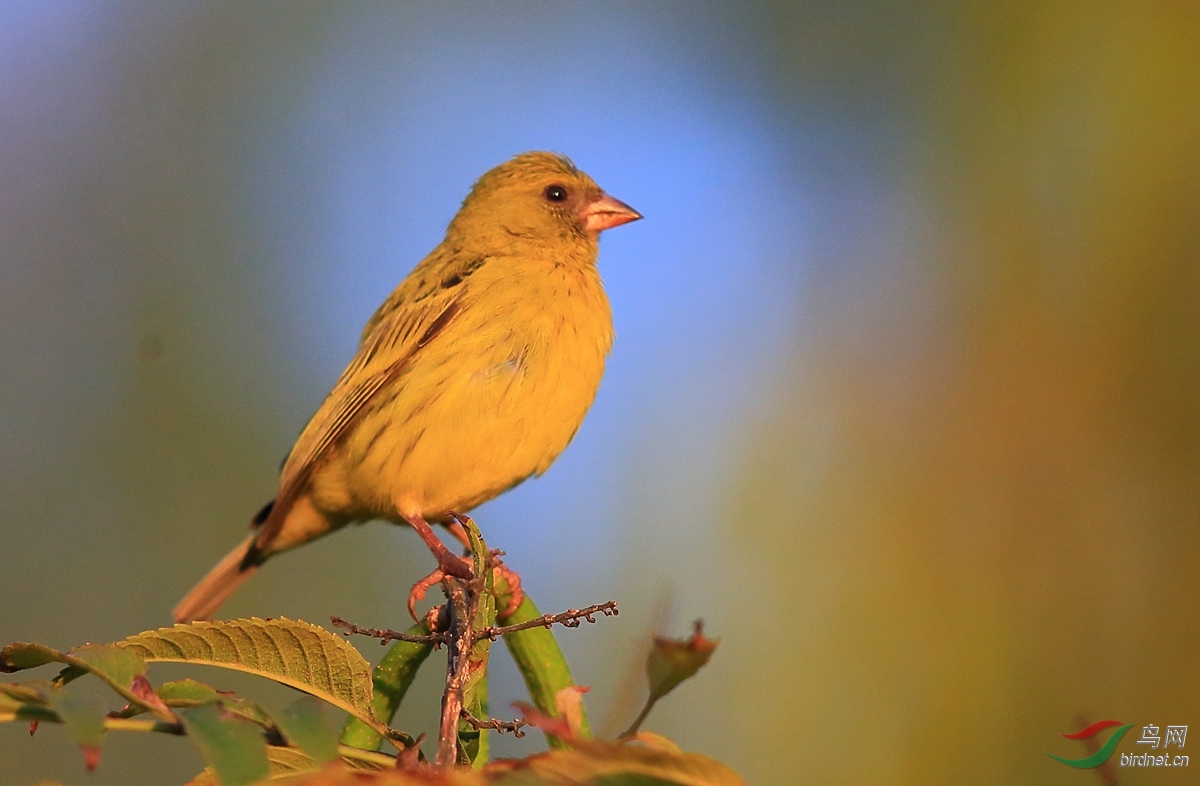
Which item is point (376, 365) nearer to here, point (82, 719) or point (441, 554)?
point (441, 554)

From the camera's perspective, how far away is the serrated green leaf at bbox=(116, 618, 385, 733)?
142 cm

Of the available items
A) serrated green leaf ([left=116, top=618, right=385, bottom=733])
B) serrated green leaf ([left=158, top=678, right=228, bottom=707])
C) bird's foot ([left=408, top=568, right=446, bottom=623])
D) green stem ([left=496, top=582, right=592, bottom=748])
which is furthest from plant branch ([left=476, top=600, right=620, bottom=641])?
bird's foot ([left=408, top=568, right=446, bottom=623])

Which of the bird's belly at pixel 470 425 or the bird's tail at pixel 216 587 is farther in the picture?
the bird's tail at pixel 216 587

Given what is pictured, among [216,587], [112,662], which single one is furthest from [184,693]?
[216,587]

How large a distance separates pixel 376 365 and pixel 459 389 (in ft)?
1.73

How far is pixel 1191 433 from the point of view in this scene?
16.2 feet

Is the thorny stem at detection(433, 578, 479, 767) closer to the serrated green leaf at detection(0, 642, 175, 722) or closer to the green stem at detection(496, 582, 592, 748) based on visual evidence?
the green stem at detection(496, 582, 592, 748)

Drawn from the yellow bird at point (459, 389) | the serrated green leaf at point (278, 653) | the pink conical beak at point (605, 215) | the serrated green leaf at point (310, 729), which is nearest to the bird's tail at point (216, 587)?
the yellow bird at point (459, 389)

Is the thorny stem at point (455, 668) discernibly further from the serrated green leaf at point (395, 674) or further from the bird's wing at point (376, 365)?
the bird's wing at point (376, 365)

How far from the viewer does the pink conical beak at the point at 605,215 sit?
15.3 ft

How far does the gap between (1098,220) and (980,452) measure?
4.52 feet

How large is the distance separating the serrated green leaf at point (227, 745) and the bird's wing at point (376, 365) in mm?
3083

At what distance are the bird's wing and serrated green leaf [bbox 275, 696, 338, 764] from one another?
302cm

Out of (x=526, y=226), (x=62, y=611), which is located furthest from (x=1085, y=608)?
(x=62, y=611)
